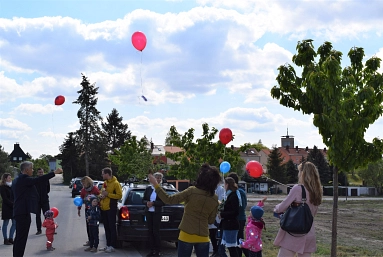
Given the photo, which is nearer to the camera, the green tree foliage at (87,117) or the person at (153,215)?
the person at (153,215)

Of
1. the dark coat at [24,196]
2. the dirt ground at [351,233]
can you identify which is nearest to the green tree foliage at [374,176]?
the dirt ground at [351,233]

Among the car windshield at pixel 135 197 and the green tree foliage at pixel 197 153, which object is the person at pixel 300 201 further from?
the green tree foliage at pixel 197 153

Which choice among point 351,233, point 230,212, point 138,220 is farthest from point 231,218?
point 351,233

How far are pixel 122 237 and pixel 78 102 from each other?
71198 mm

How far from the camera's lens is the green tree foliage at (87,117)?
8019 cm

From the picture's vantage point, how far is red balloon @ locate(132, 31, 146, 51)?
13.8 metres

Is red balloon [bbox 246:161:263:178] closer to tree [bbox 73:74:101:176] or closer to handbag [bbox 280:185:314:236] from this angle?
handbag [bbox 280:185:314:236]

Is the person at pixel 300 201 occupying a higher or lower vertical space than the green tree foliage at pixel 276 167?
lower

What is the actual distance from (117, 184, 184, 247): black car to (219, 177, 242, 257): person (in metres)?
2.76

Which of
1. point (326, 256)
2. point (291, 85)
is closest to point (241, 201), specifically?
point (291, 85)

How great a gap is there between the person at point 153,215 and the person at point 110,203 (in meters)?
0.85

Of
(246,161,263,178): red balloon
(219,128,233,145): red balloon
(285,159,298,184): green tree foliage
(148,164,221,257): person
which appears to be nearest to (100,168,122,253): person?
(246,161,263,178): red balloon

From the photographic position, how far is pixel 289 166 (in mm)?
88500

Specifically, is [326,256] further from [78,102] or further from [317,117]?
[78,102]
